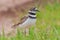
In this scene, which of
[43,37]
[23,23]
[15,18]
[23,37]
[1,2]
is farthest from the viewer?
[1,2]

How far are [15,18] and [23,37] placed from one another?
1.42 m

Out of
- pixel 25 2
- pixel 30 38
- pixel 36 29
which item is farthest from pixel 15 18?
pixel 30 38

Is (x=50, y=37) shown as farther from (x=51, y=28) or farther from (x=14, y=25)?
(x=14, y=25)

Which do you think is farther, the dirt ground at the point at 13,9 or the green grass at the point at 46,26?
the dirt ground at the point at 13,9

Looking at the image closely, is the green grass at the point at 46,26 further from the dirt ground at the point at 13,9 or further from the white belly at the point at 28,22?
Result: the dirt ground at the point at 13,9

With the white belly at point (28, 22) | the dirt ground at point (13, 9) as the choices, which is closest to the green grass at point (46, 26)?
the white belly at point (28, 22)

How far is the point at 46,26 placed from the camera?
3859mm

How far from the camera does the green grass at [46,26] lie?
3.46 m

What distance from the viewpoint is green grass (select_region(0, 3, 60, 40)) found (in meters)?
3.46

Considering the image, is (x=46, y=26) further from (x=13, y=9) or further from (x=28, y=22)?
(x=13, y=9)

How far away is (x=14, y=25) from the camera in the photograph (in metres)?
4.45

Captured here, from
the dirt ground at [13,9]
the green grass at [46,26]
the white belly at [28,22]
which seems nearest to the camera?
the green grass at [46,26]

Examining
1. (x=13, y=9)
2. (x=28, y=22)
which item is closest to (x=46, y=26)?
(x=28, y=22)

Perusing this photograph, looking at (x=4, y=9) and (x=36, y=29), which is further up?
(x=4, y=9)
